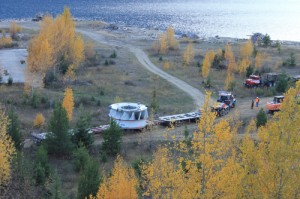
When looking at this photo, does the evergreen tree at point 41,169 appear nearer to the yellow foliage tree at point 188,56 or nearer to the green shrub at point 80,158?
the green shrub at point 80,158

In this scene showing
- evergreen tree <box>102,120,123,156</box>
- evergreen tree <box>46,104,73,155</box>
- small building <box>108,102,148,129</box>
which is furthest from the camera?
small building <box>108,102,148,129</box>

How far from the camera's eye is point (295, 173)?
570 inches

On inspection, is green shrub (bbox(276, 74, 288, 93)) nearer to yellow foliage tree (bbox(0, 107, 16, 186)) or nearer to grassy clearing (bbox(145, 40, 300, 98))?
grassy clearing (bbox(145, 40, 300, 98))

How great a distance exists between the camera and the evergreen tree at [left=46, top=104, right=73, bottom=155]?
30625mm

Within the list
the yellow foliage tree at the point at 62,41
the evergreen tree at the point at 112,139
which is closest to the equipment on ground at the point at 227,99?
the evergreen tree at the point at 112,139

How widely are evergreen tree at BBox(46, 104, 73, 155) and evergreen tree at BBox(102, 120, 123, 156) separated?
261 centimetres

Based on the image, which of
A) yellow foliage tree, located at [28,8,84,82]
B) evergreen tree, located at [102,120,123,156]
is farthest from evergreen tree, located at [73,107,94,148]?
yellow foliage tree, located at [28,8,84,82]

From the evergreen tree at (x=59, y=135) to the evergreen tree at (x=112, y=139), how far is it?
261 centimetres

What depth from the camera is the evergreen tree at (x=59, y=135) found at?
3062cm

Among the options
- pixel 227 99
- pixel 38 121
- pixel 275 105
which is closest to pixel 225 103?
pixel 227 99

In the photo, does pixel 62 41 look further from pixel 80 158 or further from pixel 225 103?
pixel 80 158

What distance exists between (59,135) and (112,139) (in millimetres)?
3903

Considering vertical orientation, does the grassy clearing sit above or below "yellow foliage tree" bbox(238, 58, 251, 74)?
below

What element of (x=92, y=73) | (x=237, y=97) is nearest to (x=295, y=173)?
(x=237, y=97)
